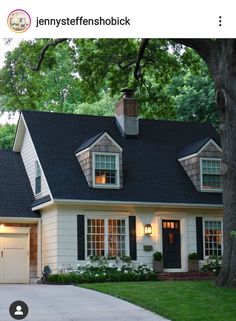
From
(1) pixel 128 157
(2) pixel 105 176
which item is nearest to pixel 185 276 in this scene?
(2) pixel 105 176

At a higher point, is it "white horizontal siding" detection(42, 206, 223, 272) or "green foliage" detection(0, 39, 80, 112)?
"green foliage" detection(0, 39, 80, 112)

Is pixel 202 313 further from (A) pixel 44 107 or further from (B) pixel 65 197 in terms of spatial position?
→ (A) pixel 44 107

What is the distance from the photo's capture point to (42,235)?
2248 cm

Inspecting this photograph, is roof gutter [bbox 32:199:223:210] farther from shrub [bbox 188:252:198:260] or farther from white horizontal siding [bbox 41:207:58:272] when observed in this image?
shrub [bbox 188:252:198:260]

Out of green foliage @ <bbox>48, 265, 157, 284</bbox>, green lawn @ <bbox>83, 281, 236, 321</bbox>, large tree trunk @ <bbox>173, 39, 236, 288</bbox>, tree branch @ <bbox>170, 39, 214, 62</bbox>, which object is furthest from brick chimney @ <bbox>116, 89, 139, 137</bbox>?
green lawn @ <bbox>83, 281, 236, 321</bbox>

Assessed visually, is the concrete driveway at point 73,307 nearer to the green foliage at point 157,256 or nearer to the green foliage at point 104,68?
the green foliage at point 157,256

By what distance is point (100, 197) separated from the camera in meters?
21.7

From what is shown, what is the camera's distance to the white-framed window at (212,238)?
75.7ft

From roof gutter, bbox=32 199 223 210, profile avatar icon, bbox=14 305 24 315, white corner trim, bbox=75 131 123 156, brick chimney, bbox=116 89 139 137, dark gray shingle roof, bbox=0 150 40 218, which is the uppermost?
brick chimney, bbox=116 89 139 137

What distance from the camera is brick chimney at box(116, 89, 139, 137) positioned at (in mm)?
24875

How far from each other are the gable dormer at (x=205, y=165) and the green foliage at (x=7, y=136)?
20.1 m

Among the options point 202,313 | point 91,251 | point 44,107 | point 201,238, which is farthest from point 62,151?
point 44,107

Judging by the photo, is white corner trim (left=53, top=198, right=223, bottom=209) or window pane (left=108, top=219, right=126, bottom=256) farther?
window pane (left=108, top=219, right=126, bottom=256)

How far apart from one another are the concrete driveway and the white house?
5.47 metres
